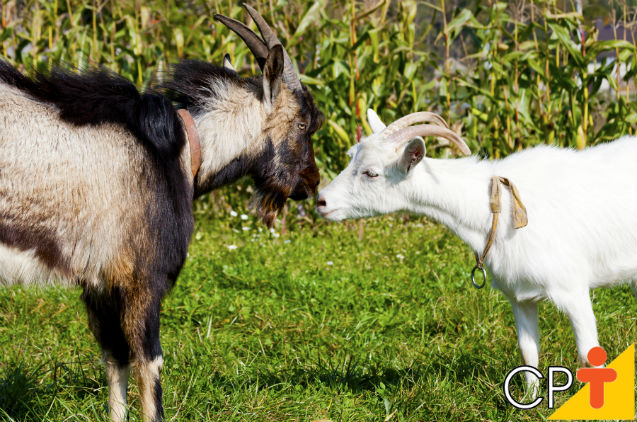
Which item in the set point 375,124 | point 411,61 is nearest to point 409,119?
point 375,124

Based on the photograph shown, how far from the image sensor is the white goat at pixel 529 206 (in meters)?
3.33

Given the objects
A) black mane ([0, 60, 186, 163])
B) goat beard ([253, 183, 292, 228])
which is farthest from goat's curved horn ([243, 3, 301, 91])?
black mane ([0, 60, 186, 163])

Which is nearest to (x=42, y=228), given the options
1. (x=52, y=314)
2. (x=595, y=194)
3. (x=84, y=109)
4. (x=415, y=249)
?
(x=84, y=109)

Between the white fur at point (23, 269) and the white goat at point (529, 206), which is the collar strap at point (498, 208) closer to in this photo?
the white goat at point (529, 206)

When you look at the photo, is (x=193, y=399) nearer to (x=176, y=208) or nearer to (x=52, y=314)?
(x=176, y=208)

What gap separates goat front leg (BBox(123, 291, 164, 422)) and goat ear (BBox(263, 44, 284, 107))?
3.74ft

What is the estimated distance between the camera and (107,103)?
322 centimetres

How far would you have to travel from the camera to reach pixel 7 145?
2846 millimetres

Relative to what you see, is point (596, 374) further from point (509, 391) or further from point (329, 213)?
point (329, 213)

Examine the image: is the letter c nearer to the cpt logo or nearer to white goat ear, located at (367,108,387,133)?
the cpt logo

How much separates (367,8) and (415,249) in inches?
96.1

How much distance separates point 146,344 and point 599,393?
2.01m

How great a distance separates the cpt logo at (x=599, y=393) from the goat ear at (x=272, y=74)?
1.76 m

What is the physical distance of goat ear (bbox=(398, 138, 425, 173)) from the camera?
3.36m
